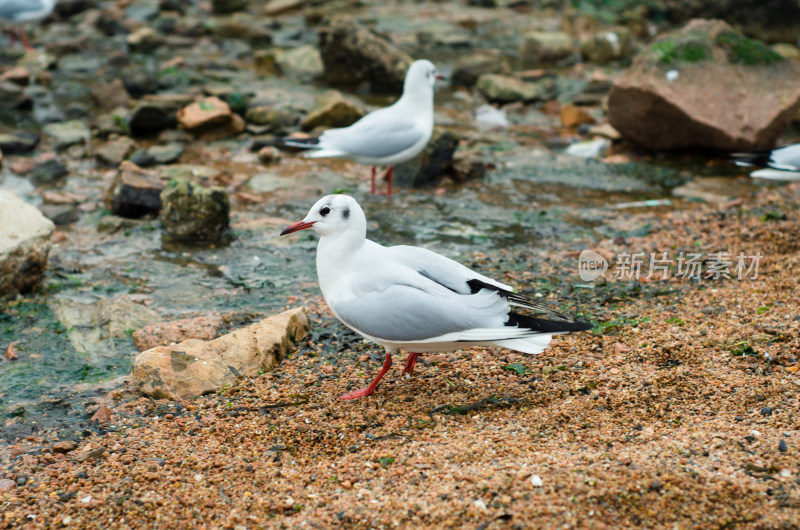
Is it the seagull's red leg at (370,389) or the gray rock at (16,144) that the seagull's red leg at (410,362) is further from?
the gray rock at (16,144)

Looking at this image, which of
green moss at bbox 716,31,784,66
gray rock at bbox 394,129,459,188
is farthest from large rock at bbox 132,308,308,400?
green moss at bbox 716,31,784,66

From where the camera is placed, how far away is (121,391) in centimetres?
431

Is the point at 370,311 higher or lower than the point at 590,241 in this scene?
higher

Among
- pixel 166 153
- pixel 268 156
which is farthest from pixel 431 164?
pixel 166 153

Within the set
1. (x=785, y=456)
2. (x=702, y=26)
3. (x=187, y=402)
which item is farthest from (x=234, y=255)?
(x=702, y=26)

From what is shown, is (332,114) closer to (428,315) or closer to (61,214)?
(61,214)

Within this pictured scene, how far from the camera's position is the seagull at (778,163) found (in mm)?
6270

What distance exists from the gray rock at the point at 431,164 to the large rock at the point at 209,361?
342cm

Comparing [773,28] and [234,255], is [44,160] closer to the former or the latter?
[234,255]

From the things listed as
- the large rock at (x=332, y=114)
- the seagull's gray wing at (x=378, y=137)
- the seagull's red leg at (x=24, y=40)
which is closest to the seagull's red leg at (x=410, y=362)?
the seagull's gray wing at (x=378, y=137)

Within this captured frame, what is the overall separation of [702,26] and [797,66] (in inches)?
42.0

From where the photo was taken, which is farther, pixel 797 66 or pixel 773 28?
pixel 773 28

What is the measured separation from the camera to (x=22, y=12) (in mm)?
12281

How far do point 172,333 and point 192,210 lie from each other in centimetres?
176
